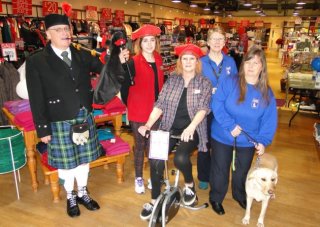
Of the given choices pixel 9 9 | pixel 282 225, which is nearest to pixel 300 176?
pixel 282 225

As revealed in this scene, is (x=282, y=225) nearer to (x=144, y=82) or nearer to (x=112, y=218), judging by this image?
(x=112, y=218)

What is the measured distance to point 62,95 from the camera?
2.17 metres

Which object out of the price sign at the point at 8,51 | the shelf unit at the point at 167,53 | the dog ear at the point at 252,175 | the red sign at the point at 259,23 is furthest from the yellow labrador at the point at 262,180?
the red sign at the point at 259,23

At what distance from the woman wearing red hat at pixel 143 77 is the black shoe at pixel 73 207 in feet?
2.65

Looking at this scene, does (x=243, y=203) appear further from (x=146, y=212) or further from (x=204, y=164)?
(x=146, y=212)

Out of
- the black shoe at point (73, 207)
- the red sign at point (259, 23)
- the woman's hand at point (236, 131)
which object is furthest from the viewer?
the red sign at point (259, 23)

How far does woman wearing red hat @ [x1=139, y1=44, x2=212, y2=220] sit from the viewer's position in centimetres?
224

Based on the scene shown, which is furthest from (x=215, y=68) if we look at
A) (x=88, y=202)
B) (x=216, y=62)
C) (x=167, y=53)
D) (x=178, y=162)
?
(x=167, y=53)

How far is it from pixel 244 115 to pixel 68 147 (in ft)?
4.72

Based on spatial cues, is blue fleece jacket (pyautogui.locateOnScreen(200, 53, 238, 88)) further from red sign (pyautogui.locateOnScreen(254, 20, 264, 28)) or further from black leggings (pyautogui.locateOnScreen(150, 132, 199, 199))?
red sign (pyautogui.locateOnScreen(254, 20, 264, 28))

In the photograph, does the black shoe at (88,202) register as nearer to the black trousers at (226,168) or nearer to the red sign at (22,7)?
the black trousers at (226,168)

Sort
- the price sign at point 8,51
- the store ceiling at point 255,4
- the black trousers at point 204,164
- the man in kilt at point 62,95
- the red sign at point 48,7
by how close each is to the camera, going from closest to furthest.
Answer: the man in kilt at point 62,95
the black trousers at point 204,164
the price sign at point 8,51
the red sign at point 48,7
the store ceiling at point 255,4

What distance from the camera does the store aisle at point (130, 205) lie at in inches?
96.3

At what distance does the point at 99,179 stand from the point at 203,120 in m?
1.48
